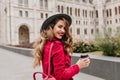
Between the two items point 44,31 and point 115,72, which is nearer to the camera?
point 44,31

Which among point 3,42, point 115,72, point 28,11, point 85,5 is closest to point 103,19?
point 85,5

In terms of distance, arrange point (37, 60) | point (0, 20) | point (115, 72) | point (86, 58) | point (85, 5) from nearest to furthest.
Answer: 1. point (86, 58)
2. point (37, 60)
3. point (115, 72)
4. point (0, 20)
5. point (85, 5)

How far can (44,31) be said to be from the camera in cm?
269

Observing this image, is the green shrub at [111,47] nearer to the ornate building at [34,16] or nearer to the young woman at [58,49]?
the young woman at [58,49]

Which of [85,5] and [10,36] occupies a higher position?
[85,5]

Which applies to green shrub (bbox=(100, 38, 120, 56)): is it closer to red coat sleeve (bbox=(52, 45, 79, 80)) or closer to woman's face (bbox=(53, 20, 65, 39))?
woman's face (bbox=(53, 20, 65, 39))

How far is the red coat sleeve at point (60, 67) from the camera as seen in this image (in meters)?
2.40

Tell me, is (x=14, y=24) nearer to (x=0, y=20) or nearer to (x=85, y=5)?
(x=0, y=20)

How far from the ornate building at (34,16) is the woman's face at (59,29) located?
35.6 m

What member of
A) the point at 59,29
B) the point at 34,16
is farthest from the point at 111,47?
the point at 34,16

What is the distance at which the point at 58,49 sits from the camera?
2.49m

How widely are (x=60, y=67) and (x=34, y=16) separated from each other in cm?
4930

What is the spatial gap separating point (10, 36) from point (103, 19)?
108 ft

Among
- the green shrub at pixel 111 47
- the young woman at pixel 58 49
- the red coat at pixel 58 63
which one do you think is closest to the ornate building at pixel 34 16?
the green shrub at pixel 111 47
